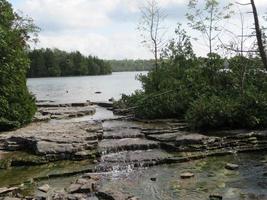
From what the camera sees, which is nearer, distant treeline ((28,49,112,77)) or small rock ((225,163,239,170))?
small rock ((225,163,239,170))

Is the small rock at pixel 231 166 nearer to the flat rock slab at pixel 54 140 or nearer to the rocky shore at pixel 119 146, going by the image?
the rocky shore at pixel 119 146

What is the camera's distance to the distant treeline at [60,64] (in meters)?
126

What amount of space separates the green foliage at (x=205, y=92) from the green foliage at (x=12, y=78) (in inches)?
288

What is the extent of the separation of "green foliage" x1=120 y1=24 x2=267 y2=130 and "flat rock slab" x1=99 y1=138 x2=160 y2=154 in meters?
3.38

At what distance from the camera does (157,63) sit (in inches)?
1340

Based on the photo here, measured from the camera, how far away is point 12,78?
24.3m

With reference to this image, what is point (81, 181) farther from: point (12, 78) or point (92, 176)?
point (12, 78)

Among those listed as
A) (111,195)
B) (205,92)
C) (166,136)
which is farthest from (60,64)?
(111,195)

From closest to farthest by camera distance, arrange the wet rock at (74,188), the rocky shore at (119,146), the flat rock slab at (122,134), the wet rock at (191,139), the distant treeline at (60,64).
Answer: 1. the wet rock at (74,188)
2. the rocky shore at (119,146)
3. the wet rock at (191,139)
4. the flat rock slab at (122,134)
5. the distant treeline at (60,64)

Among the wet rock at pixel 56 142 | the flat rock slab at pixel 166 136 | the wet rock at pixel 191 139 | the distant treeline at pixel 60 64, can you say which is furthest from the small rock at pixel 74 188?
the distant treeline at pixel 60 64

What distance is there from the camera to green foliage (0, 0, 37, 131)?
77.7ft

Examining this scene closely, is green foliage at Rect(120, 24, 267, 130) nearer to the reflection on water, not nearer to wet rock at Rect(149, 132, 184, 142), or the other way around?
wet rock at Rect(149, 132, 184, 142)

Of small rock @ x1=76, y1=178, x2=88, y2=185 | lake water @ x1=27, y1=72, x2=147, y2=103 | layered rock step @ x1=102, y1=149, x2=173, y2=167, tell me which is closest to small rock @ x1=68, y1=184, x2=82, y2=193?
small rock @ x1=76, y1=178, x2=88, y2=185

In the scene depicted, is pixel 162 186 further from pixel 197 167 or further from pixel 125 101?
pixel 125 101
